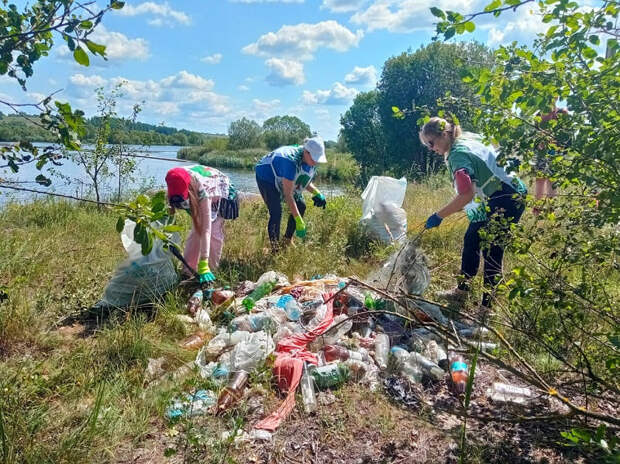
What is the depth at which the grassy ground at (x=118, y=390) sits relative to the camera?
1.70 metres

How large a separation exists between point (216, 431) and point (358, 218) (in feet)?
11.0

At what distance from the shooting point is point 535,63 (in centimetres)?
146

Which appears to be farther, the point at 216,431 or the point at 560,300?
the point at 216,431

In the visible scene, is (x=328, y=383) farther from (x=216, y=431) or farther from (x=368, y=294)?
(x=368, y=294)

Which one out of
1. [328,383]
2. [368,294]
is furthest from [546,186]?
[328,383]

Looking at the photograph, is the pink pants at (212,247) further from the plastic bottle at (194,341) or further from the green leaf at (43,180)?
the green leaf at (43,180)

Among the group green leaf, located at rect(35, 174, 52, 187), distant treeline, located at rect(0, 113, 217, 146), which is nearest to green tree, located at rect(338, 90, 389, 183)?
distant treeline, located at rect(0, 113, 217, 146)

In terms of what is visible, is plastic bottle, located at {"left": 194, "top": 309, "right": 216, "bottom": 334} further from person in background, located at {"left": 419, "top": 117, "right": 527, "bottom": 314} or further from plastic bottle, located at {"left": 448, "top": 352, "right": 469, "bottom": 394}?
person in background, located at {"left": 419, "top": 117, "right": 527, "bottom": 314}

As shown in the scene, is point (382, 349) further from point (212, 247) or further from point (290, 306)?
point (212, 247)

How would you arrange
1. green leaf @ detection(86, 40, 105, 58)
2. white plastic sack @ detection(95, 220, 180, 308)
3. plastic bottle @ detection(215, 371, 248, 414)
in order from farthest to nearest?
white plastic sack @ detection(95, 220, 180, 308) → plastic bottle @ detection(215, 371, 248, 414) → green leaf @ detection(86, 40, 105, 58)

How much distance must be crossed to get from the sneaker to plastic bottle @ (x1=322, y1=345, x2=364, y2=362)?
1.11 m

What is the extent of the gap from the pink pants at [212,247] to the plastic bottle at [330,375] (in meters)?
1.74

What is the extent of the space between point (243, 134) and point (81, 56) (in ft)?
136

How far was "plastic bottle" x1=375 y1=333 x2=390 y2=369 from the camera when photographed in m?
2.44
